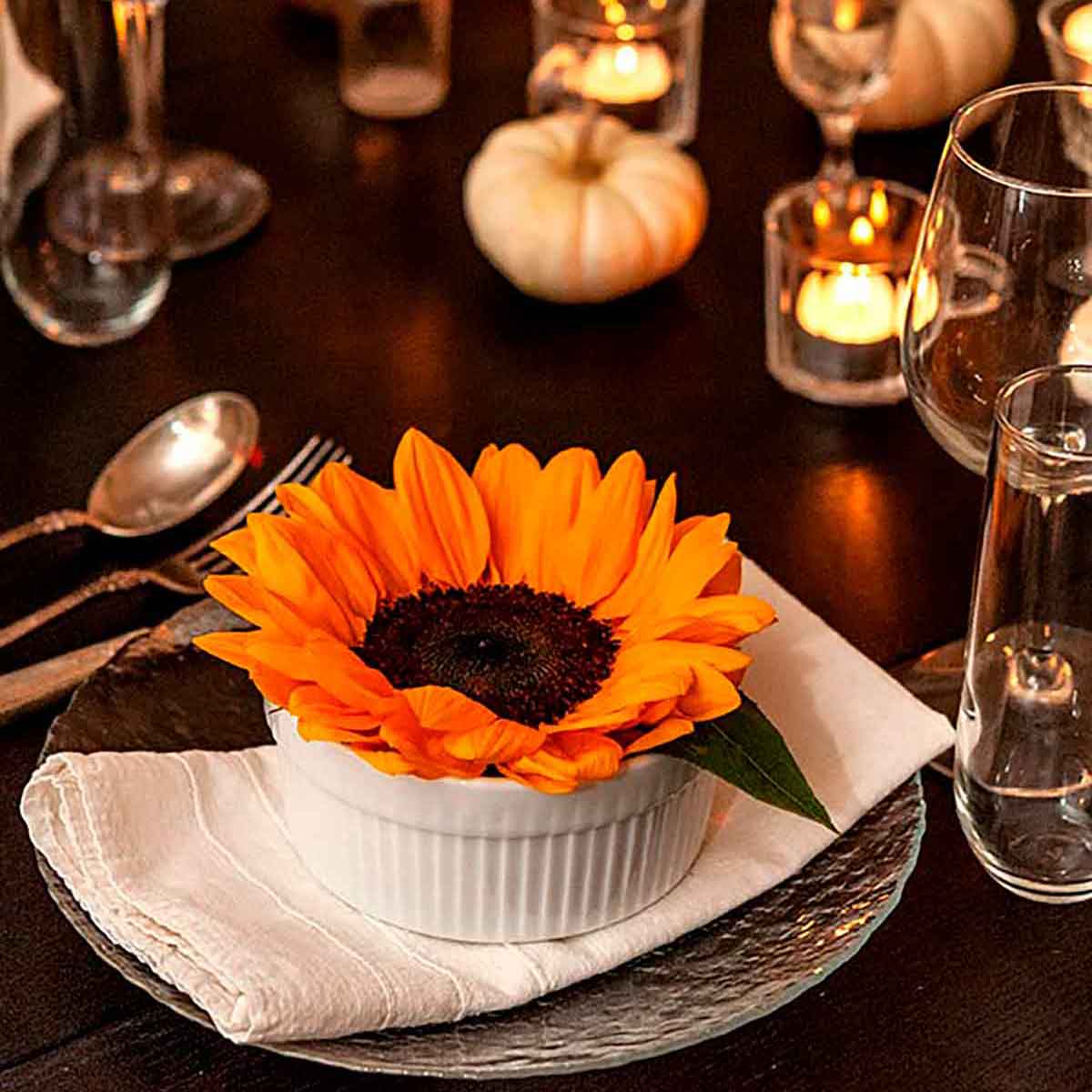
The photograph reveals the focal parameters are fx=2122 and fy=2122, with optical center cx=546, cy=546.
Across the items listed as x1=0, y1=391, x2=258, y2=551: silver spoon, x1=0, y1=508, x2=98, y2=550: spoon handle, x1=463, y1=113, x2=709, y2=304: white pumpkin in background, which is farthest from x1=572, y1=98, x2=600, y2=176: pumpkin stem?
x1=0, y1=508, x2=98, y2=550: spoon handle

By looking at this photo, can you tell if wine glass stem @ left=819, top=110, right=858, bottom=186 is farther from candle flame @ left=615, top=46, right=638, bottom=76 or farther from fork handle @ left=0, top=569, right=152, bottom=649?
fork handle @ left=0, top=569, right=152, bottom=649

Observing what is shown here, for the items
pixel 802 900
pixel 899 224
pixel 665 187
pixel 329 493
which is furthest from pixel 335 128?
pixel 802 900

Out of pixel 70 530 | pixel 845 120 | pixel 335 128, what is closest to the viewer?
pixel 70 530

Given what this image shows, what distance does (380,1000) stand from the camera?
61cm

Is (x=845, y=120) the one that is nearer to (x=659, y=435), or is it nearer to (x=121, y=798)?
(x=659, y=435)

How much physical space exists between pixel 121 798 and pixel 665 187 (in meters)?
0.50

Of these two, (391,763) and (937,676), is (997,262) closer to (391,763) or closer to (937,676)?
(937,676)

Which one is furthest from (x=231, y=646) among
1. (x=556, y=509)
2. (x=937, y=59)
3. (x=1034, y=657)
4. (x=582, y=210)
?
(x=937, y=59)

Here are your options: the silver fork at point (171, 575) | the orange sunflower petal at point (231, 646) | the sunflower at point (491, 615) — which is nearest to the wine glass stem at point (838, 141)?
the silver fork at point (171, 575)

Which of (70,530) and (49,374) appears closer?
(70,530)

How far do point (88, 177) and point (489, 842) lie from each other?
0.56 metres

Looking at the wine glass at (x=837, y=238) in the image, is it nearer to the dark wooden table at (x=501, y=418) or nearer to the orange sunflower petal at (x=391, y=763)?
the dark wooden table at (x=501, y=418)

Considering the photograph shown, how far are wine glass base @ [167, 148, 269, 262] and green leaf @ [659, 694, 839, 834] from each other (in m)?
0.54

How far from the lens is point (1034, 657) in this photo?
2.19ft
